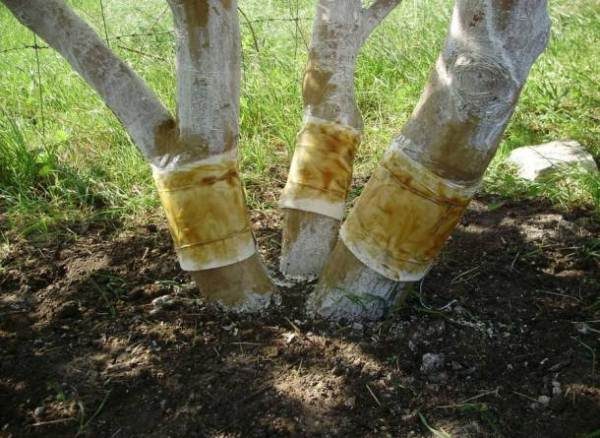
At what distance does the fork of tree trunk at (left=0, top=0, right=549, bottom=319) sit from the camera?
140 cm

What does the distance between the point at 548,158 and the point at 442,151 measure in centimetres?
162

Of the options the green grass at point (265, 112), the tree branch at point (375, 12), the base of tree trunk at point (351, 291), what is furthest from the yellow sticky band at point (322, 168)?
the green grass at point (265, 112)

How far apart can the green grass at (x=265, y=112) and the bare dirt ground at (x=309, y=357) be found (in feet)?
1.81

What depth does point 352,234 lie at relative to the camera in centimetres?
165

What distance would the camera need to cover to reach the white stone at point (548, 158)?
2812 millimetres

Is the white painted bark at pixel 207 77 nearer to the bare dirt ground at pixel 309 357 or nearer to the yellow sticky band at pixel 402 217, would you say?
the yellow sticky band at pixel 402 217

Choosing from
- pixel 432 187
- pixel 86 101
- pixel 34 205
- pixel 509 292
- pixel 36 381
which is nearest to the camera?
pixel 432 187

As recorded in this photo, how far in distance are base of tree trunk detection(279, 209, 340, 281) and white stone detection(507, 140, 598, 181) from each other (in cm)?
127

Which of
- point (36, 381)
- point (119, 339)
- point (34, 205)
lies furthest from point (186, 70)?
point (34, 205)

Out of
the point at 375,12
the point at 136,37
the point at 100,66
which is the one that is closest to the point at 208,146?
the point at 100,66

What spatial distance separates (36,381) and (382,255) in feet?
3.41

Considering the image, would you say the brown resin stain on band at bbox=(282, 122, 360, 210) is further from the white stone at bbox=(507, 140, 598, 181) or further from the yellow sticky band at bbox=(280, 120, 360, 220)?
the white stone at bbox=(507, 140, 598, 181)

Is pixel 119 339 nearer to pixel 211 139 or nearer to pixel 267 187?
pixel 211 139

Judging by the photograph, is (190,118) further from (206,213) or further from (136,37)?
(136,37)
